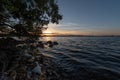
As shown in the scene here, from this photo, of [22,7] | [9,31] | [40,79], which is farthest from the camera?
[9,31]

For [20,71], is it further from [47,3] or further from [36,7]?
[47,3]

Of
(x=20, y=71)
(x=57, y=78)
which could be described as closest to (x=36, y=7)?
(x=20, y=71)

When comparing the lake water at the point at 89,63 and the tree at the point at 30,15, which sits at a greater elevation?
the tree at the point at 30,15

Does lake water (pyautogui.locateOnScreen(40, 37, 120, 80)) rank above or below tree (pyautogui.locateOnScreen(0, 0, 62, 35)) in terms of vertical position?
below

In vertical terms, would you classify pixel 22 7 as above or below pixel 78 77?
above

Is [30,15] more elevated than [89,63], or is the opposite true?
[30,15]

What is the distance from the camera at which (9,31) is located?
11.1m

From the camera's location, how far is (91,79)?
10391mm

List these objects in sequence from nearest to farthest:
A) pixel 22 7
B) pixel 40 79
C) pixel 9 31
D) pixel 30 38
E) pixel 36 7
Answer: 1. pixel 40 79
2. pixel 22 7
3. pixel 36 7
4. pixel 9 31
5. pixel 30 38

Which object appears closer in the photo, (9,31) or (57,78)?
(57,78)

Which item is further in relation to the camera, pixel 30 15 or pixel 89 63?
pixel 89 63

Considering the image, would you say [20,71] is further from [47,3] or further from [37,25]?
[47,3]

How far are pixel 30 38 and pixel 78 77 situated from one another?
556cm

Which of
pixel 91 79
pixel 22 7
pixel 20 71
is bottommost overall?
pixel 91 79
